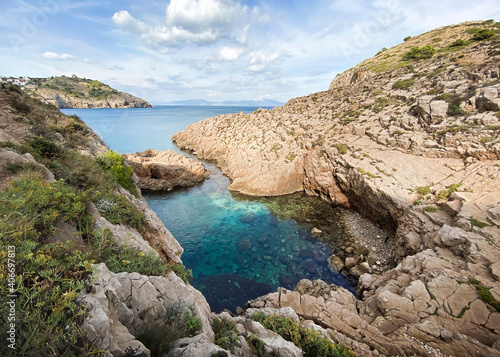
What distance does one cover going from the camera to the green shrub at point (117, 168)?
1544 centimetres

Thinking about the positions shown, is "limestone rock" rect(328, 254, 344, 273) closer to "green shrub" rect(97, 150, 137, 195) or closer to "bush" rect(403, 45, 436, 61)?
"green shrub" rect(97, 150, 137, 195)

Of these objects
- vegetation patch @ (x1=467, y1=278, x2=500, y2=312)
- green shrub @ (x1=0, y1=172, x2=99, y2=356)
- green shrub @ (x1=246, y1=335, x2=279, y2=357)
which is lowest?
vegetation patch @ (x1=467, y1=278, x2=500, y2=312)

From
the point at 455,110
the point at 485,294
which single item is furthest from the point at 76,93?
the point at 485,294

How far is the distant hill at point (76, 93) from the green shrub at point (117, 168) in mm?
150178

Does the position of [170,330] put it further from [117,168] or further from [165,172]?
[165,172]

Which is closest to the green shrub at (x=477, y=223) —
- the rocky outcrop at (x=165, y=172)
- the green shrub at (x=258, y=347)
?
the green shrub at (x=258, y=347)

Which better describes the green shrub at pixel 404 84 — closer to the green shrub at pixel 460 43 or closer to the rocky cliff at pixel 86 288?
the green shrub at pixel 460 43

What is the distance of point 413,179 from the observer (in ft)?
65.0

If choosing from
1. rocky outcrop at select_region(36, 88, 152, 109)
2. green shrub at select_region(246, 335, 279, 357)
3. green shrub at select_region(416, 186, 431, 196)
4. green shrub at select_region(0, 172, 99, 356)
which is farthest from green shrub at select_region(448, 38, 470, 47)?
rocky outcrop at select_region(36, 88, 152, 109)

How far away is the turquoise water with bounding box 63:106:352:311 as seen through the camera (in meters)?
16.3

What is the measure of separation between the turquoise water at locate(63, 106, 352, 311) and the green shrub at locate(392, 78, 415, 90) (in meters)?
23.9

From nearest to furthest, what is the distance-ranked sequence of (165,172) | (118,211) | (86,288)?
1. (86,288)
2. (118,211)
3. (165,172)

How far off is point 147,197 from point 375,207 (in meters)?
31.4

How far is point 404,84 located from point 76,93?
201 m
